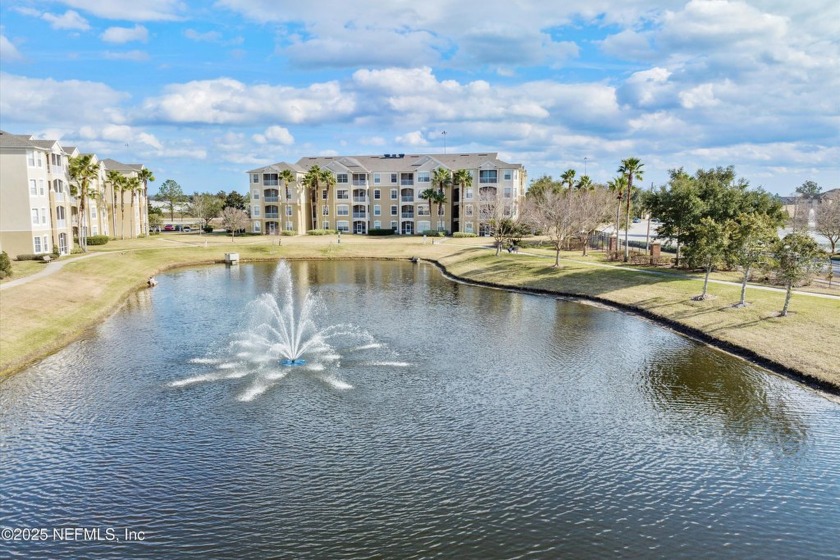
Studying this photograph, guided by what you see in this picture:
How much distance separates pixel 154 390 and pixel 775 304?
4304cm

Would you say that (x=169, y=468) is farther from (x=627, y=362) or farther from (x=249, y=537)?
(x=627, y=362)

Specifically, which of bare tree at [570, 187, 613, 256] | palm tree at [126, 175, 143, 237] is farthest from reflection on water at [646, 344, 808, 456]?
palm tree at [126, 175, 143, 237]

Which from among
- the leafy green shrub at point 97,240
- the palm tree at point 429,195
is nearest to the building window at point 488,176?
the palm tree at point 429,195

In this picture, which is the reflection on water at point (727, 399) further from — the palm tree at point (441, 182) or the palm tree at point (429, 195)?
the palm tree at point (429, 195)

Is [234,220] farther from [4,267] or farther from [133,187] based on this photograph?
[4,267]

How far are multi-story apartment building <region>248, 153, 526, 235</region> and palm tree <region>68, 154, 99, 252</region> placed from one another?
129ft

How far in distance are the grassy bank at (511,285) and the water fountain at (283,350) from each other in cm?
1157

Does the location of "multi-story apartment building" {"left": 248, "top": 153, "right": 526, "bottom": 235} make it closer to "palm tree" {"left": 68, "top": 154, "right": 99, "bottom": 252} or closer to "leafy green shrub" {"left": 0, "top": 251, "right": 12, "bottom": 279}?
"palm tree" {"left": 68, "top": 154, "right": 99, "bottom": 252}

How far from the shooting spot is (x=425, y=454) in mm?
21844

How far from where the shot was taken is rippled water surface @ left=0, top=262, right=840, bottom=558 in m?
→ 17.0

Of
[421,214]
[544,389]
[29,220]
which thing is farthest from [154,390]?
[421,214]

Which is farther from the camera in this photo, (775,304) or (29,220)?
(29,220)

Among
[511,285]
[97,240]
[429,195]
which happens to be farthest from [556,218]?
[97,240]

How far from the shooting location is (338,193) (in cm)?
12344
